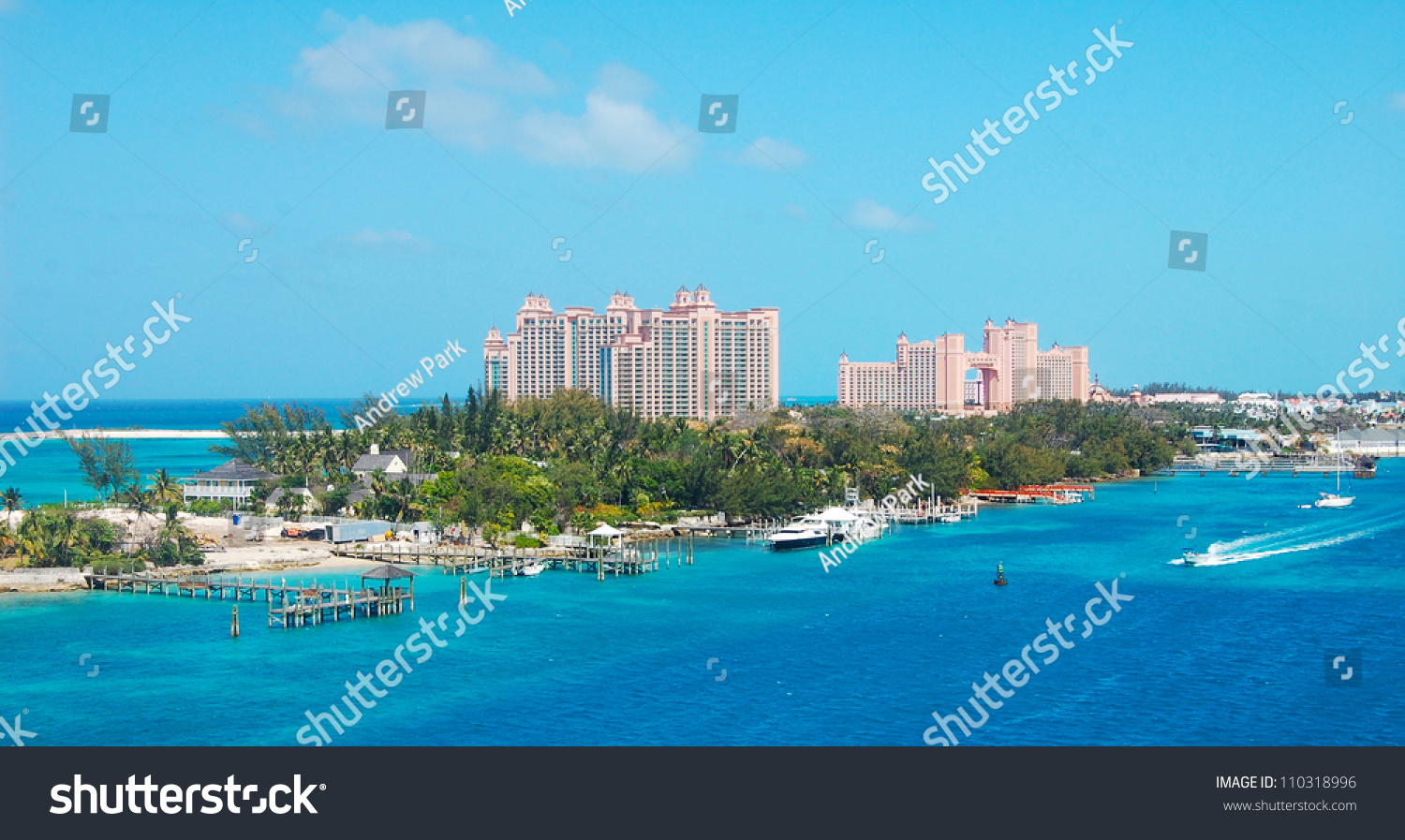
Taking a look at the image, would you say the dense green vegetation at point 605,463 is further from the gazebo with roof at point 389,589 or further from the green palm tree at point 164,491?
the gazebo with roof at point 389,589

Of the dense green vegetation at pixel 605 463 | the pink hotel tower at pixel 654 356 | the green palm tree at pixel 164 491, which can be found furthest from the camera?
the pink hotel tower at pixel 654 356

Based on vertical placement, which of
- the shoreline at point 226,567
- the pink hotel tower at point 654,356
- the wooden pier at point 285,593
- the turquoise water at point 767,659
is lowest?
the turquoise water at point 767,659

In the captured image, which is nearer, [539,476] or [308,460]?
[539,476]

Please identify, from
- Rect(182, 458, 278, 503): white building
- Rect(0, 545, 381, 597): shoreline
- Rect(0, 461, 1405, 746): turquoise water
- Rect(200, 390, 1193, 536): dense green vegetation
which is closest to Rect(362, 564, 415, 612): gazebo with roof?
Rect(0, 461, 1405, 746): turquoise water

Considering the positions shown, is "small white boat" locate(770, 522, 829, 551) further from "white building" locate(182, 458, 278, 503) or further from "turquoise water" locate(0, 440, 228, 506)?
"turquoise water" locate(0, 440, 228, 506)

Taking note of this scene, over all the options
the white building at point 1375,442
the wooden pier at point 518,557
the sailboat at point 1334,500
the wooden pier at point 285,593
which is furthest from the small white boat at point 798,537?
the white building at point 1375,442
